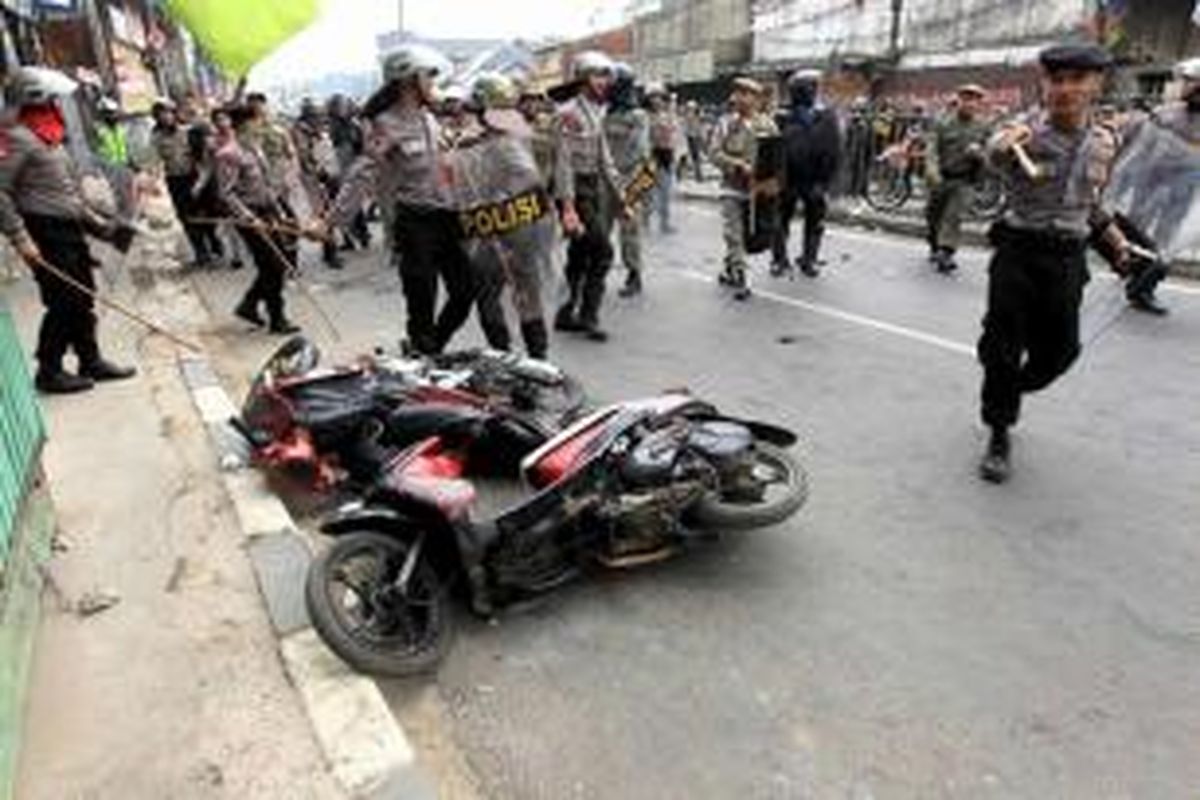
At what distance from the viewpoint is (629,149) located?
409 inches

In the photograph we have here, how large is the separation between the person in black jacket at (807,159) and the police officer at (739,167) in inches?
15.9

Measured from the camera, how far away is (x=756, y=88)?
1105 centimetres

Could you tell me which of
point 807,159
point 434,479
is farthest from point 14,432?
point 807,159

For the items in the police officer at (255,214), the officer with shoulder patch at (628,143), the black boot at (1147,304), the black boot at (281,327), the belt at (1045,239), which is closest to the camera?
the belt at (1045,239)

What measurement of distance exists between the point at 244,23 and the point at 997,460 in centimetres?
622

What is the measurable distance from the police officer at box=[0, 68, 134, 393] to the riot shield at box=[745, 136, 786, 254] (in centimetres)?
560

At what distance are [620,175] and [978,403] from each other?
13.0 feet

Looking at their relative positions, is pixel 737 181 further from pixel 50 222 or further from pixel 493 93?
pixel 50 222

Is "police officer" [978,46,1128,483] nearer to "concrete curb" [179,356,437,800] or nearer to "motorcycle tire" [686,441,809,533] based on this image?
"motorcycle tire" [686,441,809,533]

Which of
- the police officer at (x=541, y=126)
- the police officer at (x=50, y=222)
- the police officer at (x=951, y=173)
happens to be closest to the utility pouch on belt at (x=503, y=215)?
the police officer at (x=541, y=126)

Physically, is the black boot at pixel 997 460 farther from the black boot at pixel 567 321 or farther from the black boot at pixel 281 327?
the black boot at pixel 281 327

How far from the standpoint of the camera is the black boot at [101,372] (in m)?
7.65

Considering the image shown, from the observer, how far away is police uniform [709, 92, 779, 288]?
35.1 feet

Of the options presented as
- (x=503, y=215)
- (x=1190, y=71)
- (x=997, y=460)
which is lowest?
(x=997, y=460)
